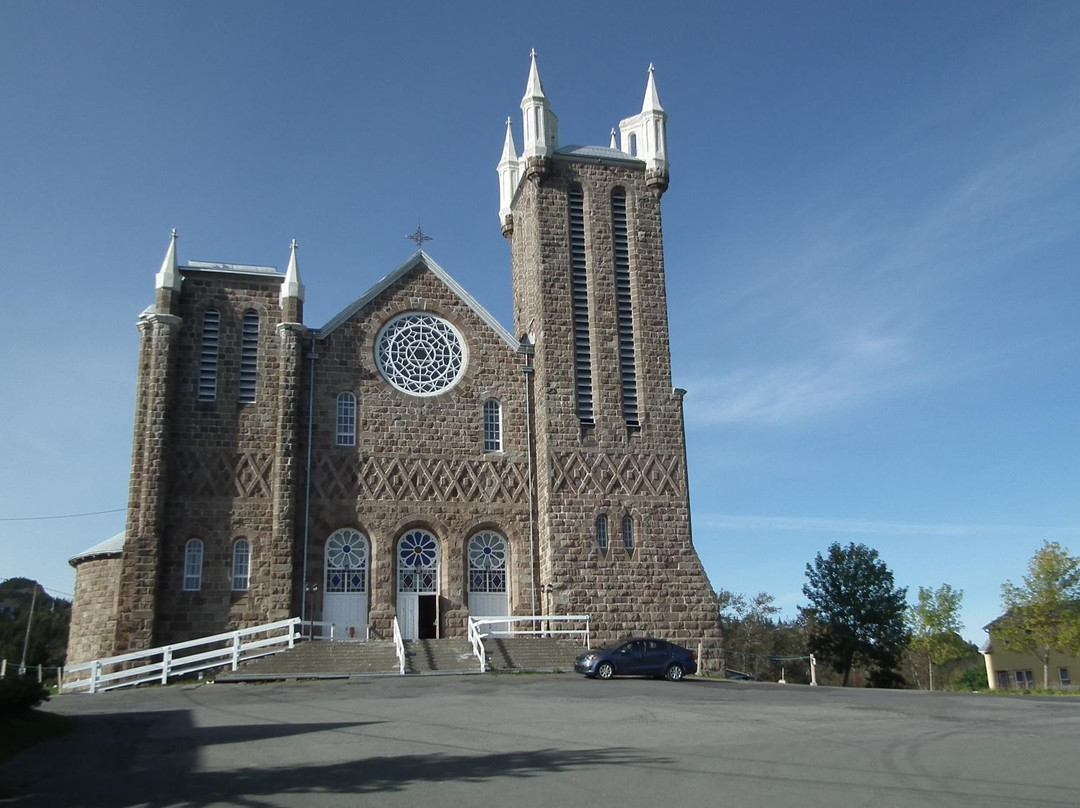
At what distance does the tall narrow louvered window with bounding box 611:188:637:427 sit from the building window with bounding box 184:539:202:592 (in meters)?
13.6

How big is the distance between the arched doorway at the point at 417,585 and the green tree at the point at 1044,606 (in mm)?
23464

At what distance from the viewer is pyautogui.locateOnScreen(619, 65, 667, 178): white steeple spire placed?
3506 cm

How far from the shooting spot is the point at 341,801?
8992 mm

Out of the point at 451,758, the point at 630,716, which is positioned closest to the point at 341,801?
the point at 451,758

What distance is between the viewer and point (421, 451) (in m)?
31.8

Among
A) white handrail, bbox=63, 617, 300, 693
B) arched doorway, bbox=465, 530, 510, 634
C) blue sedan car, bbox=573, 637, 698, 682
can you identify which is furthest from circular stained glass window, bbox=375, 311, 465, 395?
blue sedan car, bbox=573, 637, 698, 682

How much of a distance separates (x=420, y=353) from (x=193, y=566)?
31.6 feet

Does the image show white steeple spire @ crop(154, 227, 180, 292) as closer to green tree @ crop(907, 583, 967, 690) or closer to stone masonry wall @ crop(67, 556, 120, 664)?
stone masonry wall @ crop(67, 556, 120, 664)

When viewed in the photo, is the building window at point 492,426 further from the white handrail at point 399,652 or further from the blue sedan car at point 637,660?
the blue sedan car at point 637,660

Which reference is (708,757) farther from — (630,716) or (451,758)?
(630,716)

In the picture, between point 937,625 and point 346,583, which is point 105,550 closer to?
point 346,583

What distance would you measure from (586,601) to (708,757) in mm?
19044

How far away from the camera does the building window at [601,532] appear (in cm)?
3106

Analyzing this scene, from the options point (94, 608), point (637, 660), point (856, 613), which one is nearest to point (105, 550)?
point (94, 608)
